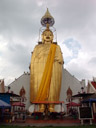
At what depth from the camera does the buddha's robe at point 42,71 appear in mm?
19745

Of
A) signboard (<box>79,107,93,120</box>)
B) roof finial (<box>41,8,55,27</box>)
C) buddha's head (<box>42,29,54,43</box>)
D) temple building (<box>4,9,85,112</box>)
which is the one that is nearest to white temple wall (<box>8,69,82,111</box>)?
temple building (<box>4,9,85,112</box>)

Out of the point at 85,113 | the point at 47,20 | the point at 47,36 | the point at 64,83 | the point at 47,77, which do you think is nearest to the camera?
the point at 85,113

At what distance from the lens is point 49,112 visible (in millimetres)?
17281

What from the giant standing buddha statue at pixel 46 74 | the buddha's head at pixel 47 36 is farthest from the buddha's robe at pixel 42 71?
the buddha's head at pixel 47 36

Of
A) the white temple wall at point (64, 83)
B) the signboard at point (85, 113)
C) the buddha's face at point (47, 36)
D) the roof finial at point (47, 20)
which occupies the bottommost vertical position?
the signboard at point (85, 113)

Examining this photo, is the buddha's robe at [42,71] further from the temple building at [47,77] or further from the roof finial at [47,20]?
the roof finial at [47,20]

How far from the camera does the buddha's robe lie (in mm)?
19745

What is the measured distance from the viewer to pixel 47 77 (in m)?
20.1

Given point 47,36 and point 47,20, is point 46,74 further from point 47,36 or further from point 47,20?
point 47,20

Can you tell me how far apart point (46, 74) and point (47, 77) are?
0.51m

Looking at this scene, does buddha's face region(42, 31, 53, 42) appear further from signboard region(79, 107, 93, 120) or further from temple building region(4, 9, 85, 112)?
signboard region(79, 107, 93, 120)

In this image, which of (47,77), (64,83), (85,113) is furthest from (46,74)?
(85,113)

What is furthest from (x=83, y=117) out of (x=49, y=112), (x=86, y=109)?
(x=49, y=112)

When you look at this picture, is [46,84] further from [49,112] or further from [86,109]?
[86,109]
